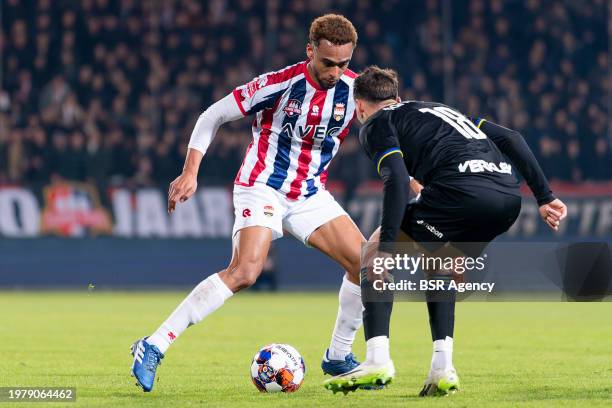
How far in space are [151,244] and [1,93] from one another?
11.1 feet

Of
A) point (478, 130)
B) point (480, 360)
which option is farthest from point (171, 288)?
point (478, 130)

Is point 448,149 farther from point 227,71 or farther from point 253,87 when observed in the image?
point 227,71

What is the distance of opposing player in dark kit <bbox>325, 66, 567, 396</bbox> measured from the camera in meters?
6.07

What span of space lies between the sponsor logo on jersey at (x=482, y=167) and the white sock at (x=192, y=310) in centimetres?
157

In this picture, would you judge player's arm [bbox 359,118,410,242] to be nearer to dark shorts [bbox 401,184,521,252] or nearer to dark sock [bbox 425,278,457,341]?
dark shorts [bbox 401,184,521,252]

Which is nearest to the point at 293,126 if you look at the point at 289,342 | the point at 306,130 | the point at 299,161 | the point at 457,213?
the point at 306,130

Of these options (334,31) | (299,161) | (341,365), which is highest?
(334,31)

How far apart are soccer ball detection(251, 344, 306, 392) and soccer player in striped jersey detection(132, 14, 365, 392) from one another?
45 cm

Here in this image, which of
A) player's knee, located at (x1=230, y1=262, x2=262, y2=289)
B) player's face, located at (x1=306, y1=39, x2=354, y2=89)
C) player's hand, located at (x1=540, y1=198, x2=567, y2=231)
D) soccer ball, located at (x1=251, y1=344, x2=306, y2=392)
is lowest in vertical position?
soccer ball, located at (x1=251, y1=344, x2=306, y2=392)

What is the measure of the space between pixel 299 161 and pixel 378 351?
1680mm

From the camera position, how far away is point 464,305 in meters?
15.6

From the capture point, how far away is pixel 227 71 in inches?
767

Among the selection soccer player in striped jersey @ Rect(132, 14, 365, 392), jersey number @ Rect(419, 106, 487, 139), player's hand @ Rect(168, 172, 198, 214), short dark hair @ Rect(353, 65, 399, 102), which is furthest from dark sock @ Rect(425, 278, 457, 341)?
player's hand @ Rect(168, 172, 198, 214)

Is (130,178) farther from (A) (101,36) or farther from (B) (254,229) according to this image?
(B) (254,229)
